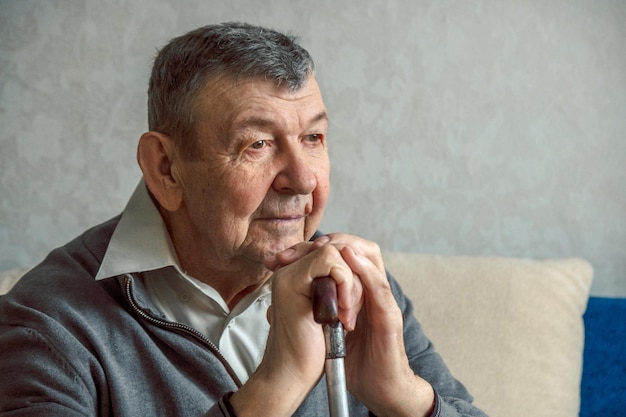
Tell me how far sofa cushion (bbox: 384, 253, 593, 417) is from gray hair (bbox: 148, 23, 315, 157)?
721mm

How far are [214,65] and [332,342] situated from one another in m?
0.54

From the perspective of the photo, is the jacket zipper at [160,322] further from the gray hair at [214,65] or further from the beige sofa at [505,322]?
the beige sofa at [505,322]

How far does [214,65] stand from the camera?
5.31 feet

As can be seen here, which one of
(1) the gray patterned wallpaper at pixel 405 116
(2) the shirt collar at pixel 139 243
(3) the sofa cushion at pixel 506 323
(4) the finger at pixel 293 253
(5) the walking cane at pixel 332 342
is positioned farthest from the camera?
(1) the gray patterned wallpaper at pixel 405 116

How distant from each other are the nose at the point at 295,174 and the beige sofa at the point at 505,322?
653 millimetres

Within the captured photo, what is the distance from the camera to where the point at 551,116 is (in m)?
2.48

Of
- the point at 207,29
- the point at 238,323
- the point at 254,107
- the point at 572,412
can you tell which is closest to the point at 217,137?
the point at 254,107

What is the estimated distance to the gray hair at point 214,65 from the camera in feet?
5.28

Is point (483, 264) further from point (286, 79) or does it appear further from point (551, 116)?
point (286, 79)

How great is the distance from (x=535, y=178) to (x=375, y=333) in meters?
1.12

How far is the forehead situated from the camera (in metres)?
1.61

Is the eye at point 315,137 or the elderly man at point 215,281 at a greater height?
the eye at point 315,137

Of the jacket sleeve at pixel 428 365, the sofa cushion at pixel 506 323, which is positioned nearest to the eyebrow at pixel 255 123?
the jacket sleeve at pixel 428 365

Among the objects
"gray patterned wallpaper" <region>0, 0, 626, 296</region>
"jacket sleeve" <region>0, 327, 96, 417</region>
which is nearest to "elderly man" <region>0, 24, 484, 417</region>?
"jacket sleeve" <region>0, 327, 96, 417</region>
